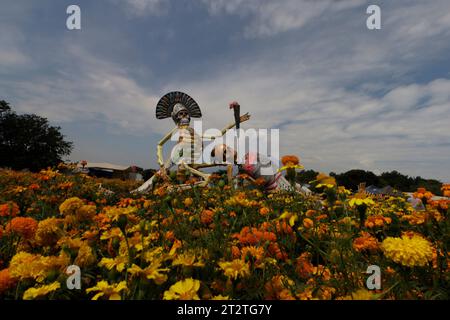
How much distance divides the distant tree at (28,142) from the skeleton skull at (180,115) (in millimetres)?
23137

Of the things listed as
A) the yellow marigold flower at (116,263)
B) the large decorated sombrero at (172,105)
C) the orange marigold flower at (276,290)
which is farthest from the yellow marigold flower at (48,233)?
the large decorated sombrero at (172,105)

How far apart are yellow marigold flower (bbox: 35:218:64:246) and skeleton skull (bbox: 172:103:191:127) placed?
6418 mm

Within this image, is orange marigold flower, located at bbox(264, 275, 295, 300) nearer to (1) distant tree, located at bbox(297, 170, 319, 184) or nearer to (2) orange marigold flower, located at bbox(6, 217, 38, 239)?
(1) distant tree, located at bbox(297, 170, 319, 184)

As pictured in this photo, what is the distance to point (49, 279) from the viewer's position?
0.98 m

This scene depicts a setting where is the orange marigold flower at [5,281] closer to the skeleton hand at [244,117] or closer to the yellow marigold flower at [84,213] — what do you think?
the yellow marigold flower at [84,213]

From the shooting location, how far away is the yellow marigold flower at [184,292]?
81 centimetres

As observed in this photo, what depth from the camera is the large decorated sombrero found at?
8.30 m

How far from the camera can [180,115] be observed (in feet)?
25.6

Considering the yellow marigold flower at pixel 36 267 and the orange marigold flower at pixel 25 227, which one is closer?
the yellow marigold flower at pixel 36 267

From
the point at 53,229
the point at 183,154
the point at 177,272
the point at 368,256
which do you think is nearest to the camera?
the point at 177,272

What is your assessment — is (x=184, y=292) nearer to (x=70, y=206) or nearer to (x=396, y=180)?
(x=70, y=206)
